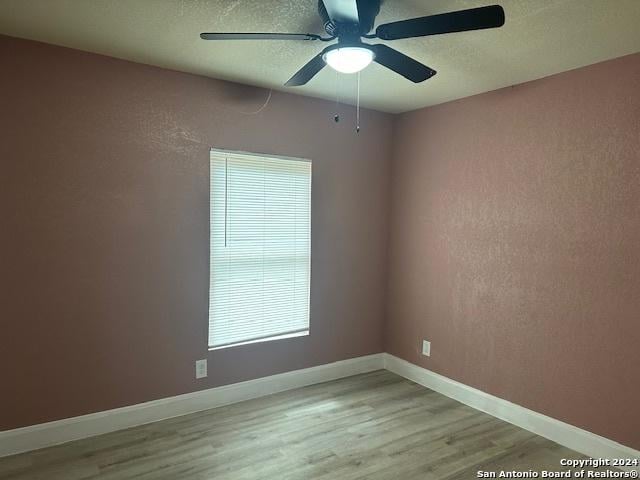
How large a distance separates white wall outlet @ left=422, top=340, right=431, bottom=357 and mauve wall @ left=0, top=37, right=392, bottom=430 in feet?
3.61

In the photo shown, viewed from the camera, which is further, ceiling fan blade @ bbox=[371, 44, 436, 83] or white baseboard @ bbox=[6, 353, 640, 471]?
white baseboard @ bbox=[6, 353, 640, 471]

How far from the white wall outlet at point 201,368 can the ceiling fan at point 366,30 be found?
2.19 meters

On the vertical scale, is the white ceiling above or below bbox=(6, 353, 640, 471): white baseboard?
above

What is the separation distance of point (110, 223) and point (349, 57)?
184 cm

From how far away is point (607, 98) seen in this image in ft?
8.31

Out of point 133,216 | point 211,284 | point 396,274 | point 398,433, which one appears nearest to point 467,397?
point 398,433

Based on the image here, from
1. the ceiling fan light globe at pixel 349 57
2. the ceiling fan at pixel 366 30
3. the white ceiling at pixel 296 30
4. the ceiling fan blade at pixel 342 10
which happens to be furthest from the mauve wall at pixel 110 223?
the ceiling fan blade at pixel 342 10

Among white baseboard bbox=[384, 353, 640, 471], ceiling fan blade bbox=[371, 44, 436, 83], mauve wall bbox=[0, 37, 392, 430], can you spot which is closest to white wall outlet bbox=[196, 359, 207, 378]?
mauve wall bbox=[0, 37, 392, 430]

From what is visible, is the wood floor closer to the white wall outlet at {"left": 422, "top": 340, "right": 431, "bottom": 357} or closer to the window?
the white wall outlet at {"left": 422, "top": 340, "right": 431, "bottom": 357}

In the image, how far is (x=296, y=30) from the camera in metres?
2.22

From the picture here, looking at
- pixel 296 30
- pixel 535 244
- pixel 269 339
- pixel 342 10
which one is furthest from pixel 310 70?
pixel 269 339

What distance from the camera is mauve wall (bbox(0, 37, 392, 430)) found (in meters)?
2.46

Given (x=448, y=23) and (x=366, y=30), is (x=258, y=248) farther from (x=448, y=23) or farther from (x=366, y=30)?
(x=448, y=23)

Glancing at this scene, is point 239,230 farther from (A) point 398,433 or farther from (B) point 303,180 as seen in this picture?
(A) point 398,433
